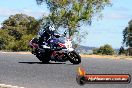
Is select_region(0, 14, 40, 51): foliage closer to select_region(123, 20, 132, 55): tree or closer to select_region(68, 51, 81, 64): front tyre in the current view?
select_region(123, 20, 132, 55): tree

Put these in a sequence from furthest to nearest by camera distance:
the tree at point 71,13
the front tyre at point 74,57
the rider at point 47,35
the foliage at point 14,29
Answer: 1. the foliage at point 14,29
2. the tree at point 71,13
3. the rider at point 47,35
4. the front tyre at point 74,57

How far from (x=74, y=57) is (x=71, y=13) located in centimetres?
2376

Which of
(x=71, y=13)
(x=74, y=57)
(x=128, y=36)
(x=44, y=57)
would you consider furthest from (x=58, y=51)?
(x=128, y=36)

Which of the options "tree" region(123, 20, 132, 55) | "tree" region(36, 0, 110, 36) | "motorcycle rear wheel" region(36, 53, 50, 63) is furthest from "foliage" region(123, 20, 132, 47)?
"motorcycle rear wheel" region(36, 53, 50, 63)

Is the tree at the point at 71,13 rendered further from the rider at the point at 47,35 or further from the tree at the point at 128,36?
the tree at the point at 128,36

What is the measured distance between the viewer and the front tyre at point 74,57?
20031mm

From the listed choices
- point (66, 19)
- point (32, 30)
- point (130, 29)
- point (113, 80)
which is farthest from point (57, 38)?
point (130, 29)

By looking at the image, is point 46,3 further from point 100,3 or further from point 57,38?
point 57,38

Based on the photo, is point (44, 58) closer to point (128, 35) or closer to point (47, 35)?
point (47, 35)

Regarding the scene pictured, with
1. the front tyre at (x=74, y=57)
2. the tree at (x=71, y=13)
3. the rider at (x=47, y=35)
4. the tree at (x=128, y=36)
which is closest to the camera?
the front tyre at (x=74, y=57)

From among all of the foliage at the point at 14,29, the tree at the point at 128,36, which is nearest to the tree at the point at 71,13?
the foliage at the point at 14,29

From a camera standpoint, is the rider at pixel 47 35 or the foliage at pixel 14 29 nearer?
the rider at pixel 47 35

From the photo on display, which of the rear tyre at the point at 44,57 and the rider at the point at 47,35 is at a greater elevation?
the rider at the point at 47,35

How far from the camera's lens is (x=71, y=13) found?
143ft
